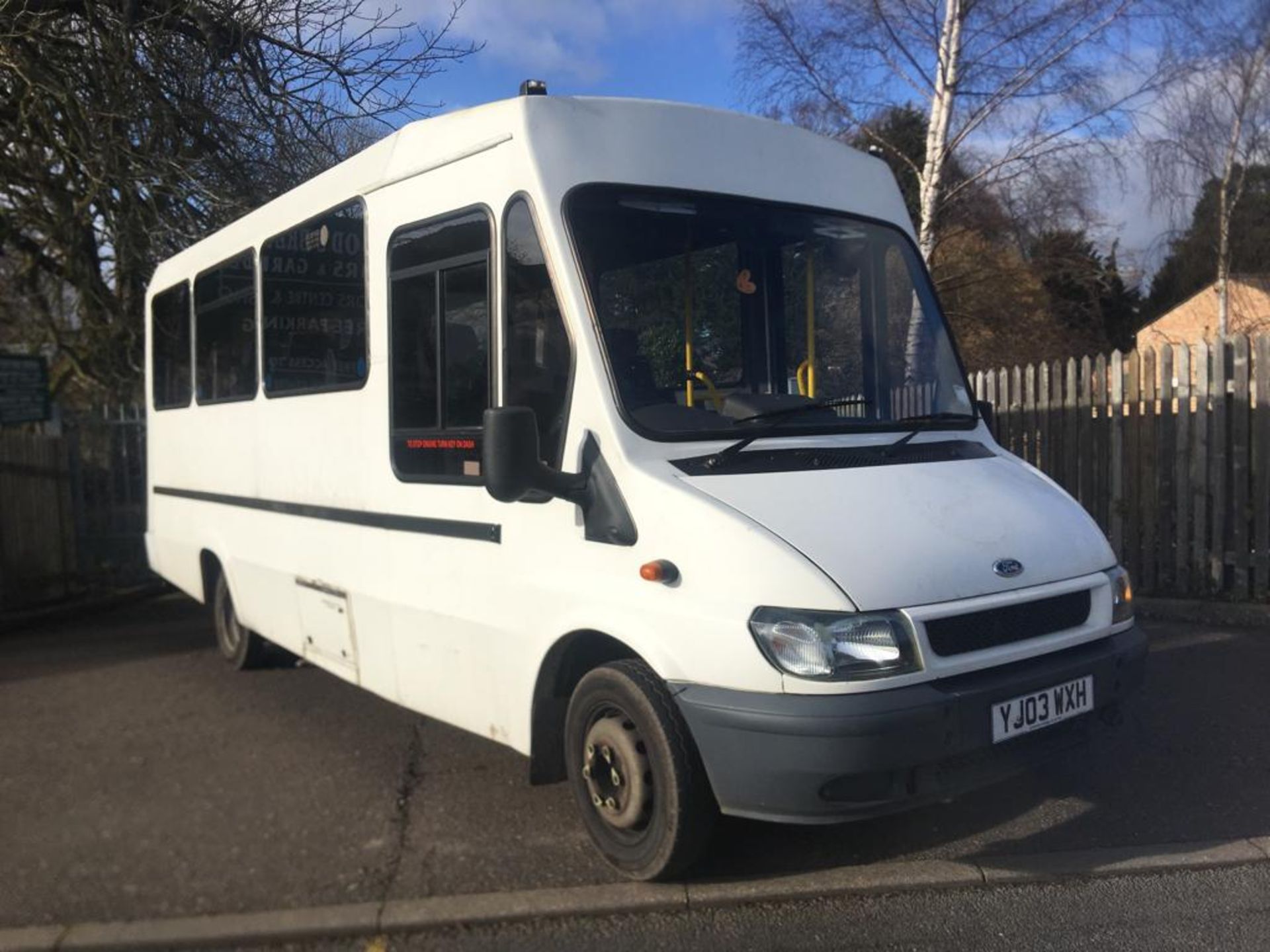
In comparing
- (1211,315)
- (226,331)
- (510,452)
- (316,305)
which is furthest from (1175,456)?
(1211,315)

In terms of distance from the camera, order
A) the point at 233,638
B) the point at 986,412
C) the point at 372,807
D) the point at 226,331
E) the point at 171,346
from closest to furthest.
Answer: the point at 372,807 < the point at 986,412 < the point at 226,331 < the point at 233,638 < the point at 171,346

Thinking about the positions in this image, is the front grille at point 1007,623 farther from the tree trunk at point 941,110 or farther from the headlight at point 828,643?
the tree trunk at point 941,110

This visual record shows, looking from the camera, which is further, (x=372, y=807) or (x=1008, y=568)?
(x=372, y=807)

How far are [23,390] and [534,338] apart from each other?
8.42 metres

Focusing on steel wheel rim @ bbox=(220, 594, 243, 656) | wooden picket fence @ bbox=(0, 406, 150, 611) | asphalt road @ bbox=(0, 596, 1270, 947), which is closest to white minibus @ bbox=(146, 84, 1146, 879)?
asphalt road @ bbox=(0, 596, 1270, 947)

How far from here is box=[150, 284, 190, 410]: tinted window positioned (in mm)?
8148

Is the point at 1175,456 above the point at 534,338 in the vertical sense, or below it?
below

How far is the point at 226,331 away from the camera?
23.6 ft

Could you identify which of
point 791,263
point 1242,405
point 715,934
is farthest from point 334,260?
point 1242,405

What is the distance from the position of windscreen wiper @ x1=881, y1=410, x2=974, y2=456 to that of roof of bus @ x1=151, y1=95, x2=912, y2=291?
1023mm

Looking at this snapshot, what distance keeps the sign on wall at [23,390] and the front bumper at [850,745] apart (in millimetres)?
9360

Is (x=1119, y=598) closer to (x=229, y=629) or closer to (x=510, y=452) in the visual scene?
(x=510, y=452)

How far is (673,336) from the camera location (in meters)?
4.55

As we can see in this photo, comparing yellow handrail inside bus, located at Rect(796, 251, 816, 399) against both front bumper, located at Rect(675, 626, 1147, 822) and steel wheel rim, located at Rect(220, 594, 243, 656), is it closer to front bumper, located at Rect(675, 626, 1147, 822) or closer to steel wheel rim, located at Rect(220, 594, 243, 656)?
front bumper, located at Rect(675, 626, 1147, 822)
